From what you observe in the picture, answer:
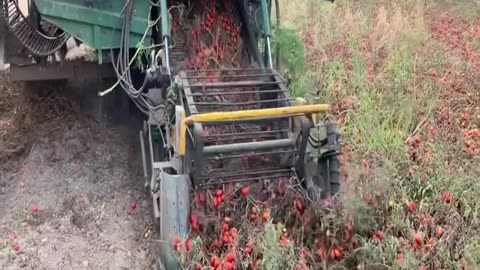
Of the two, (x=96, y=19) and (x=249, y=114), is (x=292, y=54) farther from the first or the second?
(x=249, y=114)

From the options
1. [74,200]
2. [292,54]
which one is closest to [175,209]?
[74,200]

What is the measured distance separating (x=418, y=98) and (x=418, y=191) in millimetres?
1755

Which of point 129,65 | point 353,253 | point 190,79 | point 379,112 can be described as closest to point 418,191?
point 353,253

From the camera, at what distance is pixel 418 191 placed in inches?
173

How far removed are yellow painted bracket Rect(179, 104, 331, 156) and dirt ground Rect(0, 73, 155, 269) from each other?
1.14 m

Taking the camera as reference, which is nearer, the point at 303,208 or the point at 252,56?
the point at 303,208

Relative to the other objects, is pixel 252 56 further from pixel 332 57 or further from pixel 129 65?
pixel 332 57

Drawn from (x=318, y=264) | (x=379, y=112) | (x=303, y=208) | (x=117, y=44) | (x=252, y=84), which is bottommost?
(x=318, y=264)

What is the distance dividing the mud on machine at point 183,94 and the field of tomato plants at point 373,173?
0.42 feet

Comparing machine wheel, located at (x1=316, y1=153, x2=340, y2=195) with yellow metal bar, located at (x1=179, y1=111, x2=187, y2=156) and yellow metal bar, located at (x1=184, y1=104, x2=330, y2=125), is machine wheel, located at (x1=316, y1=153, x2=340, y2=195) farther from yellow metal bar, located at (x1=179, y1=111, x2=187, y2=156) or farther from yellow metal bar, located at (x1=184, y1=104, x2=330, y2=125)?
yellow metal bar, located at (x1=179, y1=111, x2=187, y2=156)

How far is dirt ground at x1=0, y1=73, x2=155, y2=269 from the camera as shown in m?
4.29

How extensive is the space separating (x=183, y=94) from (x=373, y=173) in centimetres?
146

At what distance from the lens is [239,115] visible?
3.71 m

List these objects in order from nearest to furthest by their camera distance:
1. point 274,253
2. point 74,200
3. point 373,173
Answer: point 274,253 < point 373,173 < point 74,200
